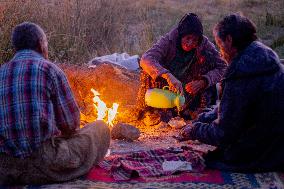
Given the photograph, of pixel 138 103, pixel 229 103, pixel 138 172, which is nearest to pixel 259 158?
pixel 229 103

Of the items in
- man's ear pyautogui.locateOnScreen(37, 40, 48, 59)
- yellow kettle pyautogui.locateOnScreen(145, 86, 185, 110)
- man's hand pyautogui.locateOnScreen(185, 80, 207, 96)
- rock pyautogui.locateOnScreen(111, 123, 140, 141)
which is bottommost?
rock pyautogui.locateOnScreen(111, 123, 140, 141)

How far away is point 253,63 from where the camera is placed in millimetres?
4613

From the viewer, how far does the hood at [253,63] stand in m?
4.60

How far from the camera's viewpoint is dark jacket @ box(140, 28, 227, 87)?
680cm

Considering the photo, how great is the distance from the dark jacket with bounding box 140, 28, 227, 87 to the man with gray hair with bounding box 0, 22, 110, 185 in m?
2.21

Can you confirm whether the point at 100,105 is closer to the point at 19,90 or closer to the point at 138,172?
the point at 138,172

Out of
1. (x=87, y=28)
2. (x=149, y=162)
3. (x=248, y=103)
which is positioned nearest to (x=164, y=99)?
(x=149, y=162)

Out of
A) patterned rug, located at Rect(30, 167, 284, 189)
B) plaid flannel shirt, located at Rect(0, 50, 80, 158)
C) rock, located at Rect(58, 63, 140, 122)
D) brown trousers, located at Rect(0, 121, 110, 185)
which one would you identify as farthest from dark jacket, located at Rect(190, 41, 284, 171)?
rock, located at Rect(58, 63, 140, 122)

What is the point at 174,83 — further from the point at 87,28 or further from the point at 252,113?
the point at 87,28

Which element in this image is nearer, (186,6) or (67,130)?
(67,130)

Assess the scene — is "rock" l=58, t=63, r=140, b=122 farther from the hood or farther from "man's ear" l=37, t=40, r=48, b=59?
the hood

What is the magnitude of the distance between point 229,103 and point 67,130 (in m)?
1.41

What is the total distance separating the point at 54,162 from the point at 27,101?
22.5 inches

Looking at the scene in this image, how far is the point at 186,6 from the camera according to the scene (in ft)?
57.3
